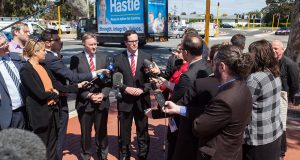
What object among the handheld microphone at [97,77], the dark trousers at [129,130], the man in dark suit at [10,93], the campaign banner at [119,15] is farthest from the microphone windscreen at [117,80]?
the campaign banner at [119,15]

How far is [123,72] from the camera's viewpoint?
432 centimetres

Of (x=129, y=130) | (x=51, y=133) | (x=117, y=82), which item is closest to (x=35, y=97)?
(x=51, y=133)

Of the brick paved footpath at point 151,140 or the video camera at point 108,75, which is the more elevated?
the video camera at point 108,75

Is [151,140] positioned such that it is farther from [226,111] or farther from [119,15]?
[119,15]

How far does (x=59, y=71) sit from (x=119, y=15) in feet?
60.9

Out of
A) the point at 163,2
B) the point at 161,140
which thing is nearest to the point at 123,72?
the point at 161,140

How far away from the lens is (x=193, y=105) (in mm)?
2742

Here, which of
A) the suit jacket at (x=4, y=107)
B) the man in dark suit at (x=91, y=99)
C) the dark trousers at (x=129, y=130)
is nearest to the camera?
the suit jacket at (x=4, y=107)

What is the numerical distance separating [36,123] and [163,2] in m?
19.5

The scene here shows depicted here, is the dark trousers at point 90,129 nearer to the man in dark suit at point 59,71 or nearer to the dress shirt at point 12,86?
the man in dark suit at point 59,71

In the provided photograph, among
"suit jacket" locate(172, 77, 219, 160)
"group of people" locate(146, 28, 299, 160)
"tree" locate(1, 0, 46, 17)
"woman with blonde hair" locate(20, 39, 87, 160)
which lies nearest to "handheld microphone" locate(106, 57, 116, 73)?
"woman with blonde hair" locate(20, 39, 87, 160)

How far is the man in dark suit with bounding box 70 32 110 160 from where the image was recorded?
165 inches

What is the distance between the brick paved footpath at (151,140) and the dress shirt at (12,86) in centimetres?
164

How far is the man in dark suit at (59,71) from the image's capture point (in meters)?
3.93
